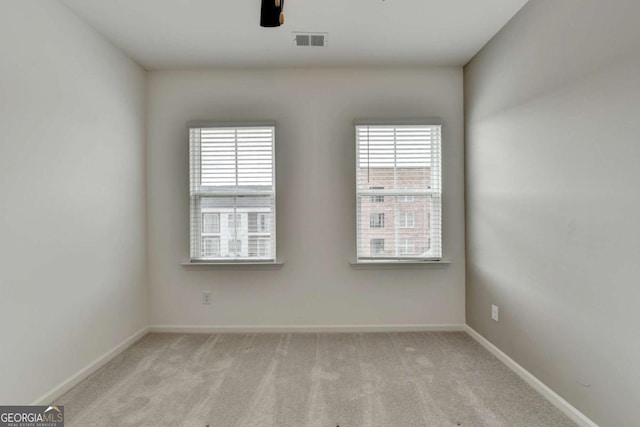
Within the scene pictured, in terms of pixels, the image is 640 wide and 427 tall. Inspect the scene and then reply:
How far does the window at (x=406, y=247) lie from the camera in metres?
3.25

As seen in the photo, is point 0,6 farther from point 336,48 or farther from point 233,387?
point 233,387

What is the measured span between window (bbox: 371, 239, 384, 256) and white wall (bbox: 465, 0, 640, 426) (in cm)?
96

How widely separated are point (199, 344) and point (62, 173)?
6.00 ft

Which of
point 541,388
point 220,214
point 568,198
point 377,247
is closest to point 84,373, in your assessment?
point 220,214

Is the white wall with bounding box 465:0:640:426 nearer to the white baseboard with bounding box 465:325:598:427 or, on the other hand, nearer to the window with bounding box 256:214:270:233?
the white baseboard with bounding box 465:325:598:427

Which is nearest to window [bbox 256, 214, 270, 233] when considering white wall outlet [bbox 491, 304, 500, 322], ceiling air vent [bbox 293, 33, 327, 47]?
ceiling air vent [bbox 293, 33, 327, 47]

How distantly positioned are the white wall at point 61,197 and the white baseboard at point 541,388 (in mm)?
3288

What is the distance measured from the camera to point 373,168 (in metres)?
3.26

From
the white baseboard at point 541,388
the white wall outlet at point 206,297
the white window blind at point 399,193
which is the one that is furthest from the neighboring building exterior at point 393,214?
the white wall outlet at point 206,297

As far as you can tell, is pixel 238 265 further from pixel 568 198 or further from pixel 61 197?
pixel 568 198

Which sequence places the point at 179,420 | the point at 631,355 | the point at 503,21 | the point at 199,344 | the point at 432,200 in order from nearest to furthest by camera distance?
the point at 631,355 → the point at 179,420 → the point at 503,21 → the point at 199,344 → the point at 432,200

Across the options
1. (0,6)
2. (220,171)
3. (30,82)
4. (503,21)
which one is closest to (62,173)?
(30,82)

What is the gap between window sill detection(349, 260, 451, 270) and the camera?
3213 mm

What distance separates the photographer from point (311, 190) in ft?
10.7
